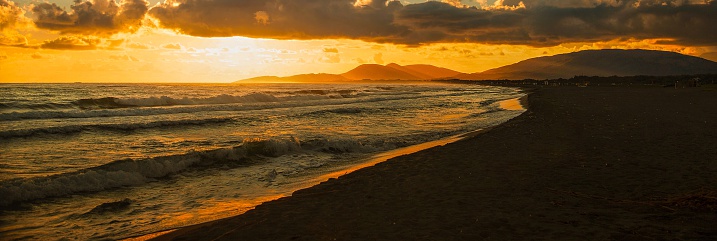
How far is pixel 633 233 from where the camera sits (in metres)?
6.22

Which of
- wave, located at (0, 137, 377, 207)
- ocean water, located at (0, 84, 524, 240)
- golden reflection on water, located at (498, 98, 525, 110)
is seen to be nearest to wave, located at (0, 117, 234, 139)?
ocean water, located at (0, 84, 524, 240)

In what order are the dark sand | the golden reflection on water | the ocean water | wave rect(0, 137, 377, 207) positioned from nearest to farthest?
the dark sand
the ocean water
wave rect(0, 137, 377, 207)
the golden reflection on water

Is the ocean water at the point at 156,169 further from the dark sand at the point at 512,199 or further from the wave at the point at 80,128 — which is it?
the dark sand at the point at 512,199

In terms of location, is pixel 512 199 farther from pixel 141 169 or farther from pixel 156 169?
pixel 141 169

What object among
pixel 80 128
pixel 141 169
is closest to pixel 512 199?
pixel 141 169

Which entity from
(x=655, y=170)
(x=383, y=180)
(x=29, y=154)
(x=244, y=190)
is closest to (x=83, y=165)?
(x=29, y=154)

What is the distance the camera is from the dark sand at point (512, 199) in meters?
6.60

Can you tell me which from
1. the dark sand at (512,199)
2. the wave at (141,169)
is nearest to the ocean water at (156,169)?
the wave at (141,169)

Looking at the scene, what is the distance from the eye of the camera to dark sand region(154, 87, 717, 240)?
6.60 meters

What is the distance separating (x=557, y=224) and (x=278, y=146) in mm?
11242

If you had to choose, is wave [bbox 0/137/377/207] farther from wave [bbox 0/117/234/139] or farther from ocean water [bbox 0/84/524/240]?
wave [bbox 0/117/234/139]

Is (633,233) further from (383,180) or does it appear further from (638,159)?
(638,159)

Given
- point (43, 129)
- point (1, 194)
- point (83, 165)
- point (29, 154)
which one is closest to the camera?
point (1, 194)

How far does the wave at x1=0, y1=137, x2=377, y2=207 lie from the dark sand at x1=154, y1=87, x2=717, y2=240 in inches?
182
